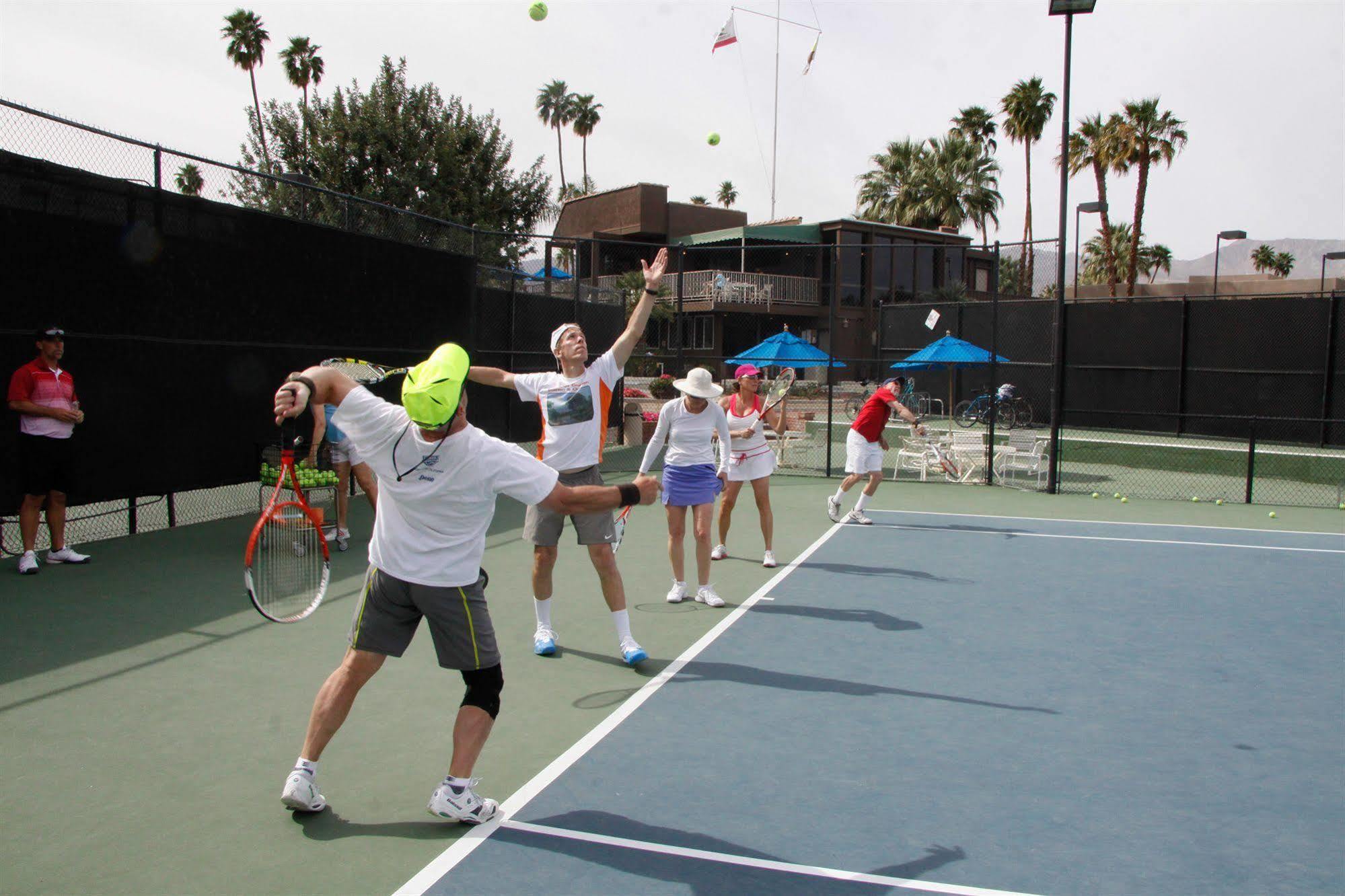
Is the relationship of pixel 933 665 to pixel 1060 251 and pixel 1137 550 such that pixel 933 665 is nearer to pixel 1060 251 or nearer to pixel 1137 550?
pixel 1137 550

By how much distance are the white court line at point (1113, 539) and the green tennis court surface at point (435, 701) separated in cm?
101

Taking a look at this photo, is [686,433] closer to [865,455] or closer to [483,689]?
[483,689]

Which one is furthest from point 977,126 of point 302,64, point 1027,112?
point 302,64

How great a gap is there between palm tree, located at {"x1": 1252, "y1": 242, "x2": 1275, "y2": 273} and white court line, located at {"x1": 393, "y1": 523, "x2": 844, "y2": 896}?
85.6 metres

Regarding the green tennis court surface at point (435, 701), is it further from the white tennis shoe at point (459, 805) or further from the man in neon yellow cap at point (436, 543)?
the man in neon yellow cap at point (436, 543)

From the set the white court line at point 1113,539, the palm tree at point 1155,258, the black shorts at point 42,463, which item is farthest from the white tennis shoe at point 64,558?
the palm tree at point 1155,258

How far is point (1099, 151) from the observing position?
136 ft

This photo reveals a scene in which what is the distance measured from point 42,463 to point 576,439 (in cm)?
470

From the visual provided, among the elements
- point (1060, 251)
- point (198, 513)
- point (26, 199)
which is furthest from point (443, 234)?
point (1060, 251)

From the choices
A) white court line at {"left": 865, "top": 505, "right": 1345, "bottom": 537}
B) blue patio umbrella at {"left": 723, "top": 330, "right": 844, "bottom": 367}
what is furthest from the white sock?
blue patio umbrella at {"left": 723, "top": 330, "right": 844, "bottom": 367}

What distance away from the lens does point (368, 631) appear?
3652mm

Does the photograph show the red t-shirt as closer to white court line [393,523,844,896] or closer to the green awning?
white court line [393,523,844,896]

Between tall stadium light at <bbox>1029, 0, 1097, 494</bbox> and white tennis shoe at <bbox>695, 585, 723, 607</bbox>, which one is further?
tall stadium light at <bbox>1029, 0, 1097, 494</bbox>

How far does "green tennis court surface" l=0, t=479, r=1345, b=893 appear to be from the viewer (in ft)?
11.8
